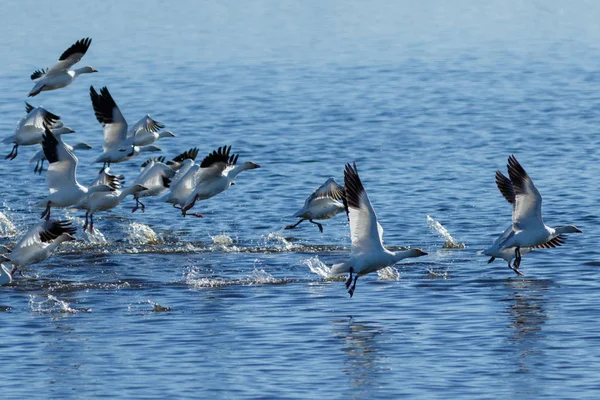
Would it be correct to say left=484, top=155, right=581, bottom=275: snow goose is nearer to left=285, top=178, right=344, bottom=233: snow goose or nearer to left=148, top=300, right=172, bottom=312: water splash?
left=285, top=178, right=344, bottom=233: snow goose

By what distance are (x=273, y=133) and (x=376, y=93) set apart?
22.9 feet

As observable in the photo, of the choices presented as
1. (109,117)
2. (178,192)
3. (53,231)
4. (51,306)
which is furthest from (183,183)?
(51,306)

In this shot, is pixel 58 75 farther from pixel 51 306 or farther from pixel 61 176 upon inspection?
pixel 51 306

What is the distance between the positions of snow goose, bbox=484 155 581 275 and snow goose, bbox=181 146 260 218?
3839 mm

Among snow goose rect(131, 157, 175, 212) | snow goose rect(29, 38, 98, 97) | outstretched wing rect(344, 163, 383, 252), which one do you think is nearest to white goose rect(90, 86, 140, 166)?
snow goose rect(131, 157, 175, 212)

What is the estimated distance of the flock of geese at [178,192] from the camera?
14.9 metres

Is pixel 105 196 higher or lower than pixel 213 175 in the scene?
lower

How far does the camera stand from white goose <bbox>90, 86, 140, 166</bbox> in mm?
19844

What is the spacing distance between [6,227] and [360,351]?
29.4 feet

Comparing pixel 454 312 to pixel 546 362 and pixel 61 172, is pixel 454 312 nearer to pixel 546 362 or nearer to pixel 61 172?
pixel 546 362

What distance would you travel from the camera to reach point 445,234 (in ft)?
64.3

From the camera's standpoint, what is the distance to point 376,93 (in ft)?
123

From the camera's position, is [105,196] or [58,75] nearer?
[105,196]

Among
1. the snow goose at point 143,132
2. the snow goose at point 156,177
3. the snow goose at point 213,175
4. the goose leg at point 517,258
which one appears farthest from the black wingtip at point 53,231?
the goose leg at point 517,258
